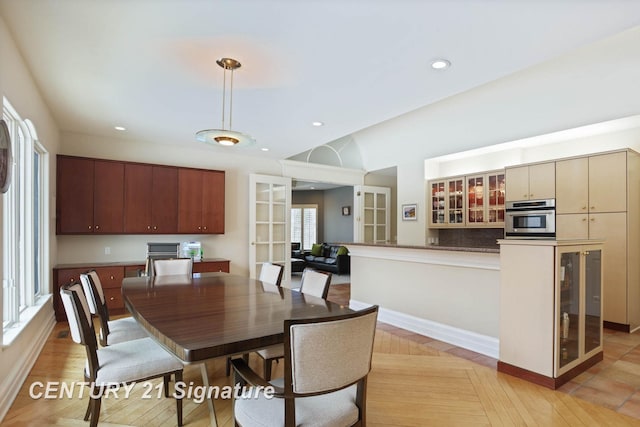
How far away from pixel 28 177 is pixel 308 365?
12.2 feet

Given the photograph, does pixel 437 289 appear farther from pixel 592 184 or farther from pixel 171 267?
pixel 171 267

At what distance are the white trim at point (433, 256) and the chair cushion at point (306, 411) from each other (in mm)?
2234

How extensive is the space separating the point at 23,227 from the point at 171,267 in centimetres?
144

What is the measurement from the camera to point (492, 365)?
3.01 metres

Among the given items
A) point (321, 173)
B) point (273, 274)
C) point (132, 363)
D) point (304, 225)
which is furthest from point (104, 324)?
point (304, 225)

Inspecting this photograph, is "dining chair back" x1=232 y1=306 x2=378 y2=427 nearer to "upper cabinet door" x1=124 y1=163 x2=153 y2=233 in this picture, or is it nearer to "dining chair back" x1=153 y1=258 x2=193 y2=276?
"dining chair back" x1=153 y1=258 x2=193 y2=276

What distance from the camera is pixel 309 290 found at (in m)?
2.82

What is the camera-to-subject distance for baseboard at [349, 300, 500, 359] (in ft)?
10.7

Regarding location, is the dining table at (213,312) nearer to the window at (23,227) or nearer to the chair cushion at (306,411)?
the chair cushion at (306,411)

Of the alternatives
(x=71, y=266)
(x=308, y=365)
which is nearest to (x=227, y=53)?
(x=308, y=365)

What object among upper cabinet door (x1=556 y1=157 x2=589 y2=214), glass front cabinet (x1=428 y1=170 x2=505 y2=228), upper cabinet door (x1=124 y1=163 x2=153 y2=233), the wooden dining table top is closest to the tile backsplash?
glass front cabinet (x1=428 y1=170 x2=505 y2=228)

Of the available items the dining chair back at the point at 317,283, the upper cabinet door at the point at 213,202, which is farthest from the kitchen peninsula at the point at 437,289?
the upper cabinet door at the point at 213,202

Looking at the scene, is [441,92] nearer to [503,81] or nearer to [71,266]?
[503,81]

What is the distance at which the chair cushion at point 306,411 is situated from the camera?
1393 mm
